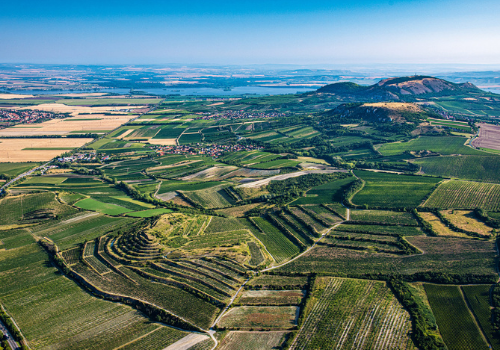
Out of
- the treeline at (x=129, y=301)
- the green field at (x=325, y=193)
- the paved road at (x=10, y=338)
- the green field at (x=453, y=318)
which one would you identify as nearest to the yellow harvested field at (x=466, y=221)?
the green field at (x=453, y=318)

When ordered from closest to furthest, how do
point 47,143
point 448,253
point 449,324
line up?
point 449,324 → point 448,253 → point 47,143

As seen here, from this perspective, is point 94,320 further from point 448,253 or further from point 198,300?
point 448,253

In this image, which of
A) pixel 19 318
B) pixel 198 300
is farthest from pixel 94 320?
pixel 198 300

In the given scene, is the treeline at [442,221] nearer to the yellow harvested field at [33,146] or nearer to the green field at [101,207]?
the green field at [101,207]

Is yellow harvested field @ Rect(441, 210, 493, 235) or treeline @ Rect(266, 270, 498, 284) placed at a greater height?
yellow harvested field @ Rect(441, 210, 493, 235)

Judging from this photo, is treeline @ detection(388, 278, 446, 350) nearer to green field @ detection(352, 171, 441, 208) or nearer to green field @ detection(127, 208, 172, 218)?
green field @ detection(352, 171, 441, 208)

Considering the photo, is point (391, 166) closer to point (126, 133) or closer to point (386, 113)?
point (386, 113)

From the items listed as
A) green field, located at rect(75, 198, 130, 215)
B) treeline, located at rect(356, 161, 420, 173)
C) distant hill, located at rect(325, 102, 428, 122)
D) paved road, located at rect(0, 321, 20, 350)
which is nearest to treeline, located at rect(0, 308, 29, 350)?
paved road, located at rect(0, 321, 20, 350)
